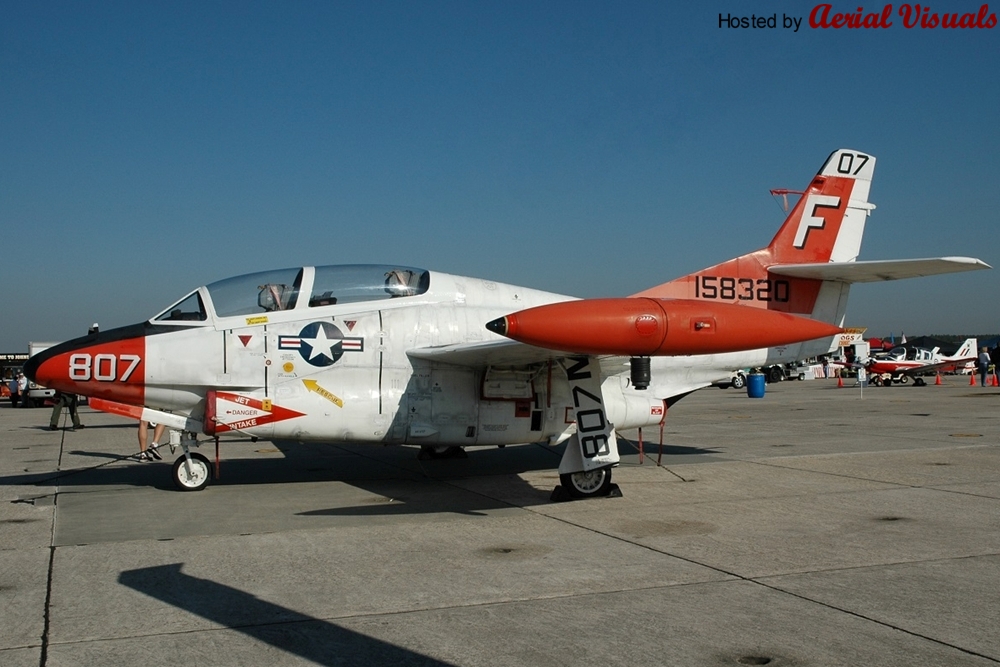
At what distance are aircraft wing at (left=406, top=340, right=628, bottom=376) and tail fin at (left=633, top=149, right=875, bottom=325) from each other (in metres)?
2.32

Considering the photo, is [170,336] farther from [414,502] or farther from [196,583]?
[196,583]

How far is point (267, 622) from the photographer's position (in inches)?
192

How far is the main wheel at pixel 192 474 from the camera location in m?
9.94

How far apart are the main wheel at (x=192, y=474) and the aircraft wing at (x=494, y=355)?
290cm

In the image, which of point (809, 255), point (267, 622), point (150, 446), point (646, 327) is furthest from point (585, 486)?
point (150, 446)

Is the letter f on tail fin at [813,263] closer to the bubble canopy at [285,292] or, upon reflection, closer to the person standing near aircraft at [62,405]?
the bubble canopy at [285,292]

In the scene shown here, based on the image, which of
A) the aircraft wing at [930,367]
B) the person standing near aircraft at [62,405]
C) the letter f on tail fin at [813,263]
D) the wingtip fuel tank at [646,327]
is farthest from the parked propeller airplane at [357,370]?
the aircraft wing at [930,367]

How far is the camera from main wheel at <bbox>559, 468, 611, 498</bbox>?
927cm

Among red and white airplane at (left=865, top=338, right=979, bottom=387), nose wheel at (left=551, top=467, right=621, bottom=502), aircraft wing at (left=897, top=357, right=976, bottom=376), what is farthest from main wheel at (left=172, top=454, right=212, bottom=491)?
aircraft wing at (left=897, top=357, right=976, bottom=376)

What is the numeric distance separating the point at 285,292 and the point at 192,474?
2.50m

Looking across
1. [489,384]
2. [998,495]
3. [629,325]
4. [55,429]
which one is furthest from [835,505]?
[55,429]

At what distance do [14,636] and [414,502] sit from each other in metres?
4.86

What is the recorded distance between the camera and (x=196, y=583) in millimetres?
5773

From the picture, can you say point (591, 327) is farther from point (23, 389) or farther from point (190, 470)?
point (23, 389)
